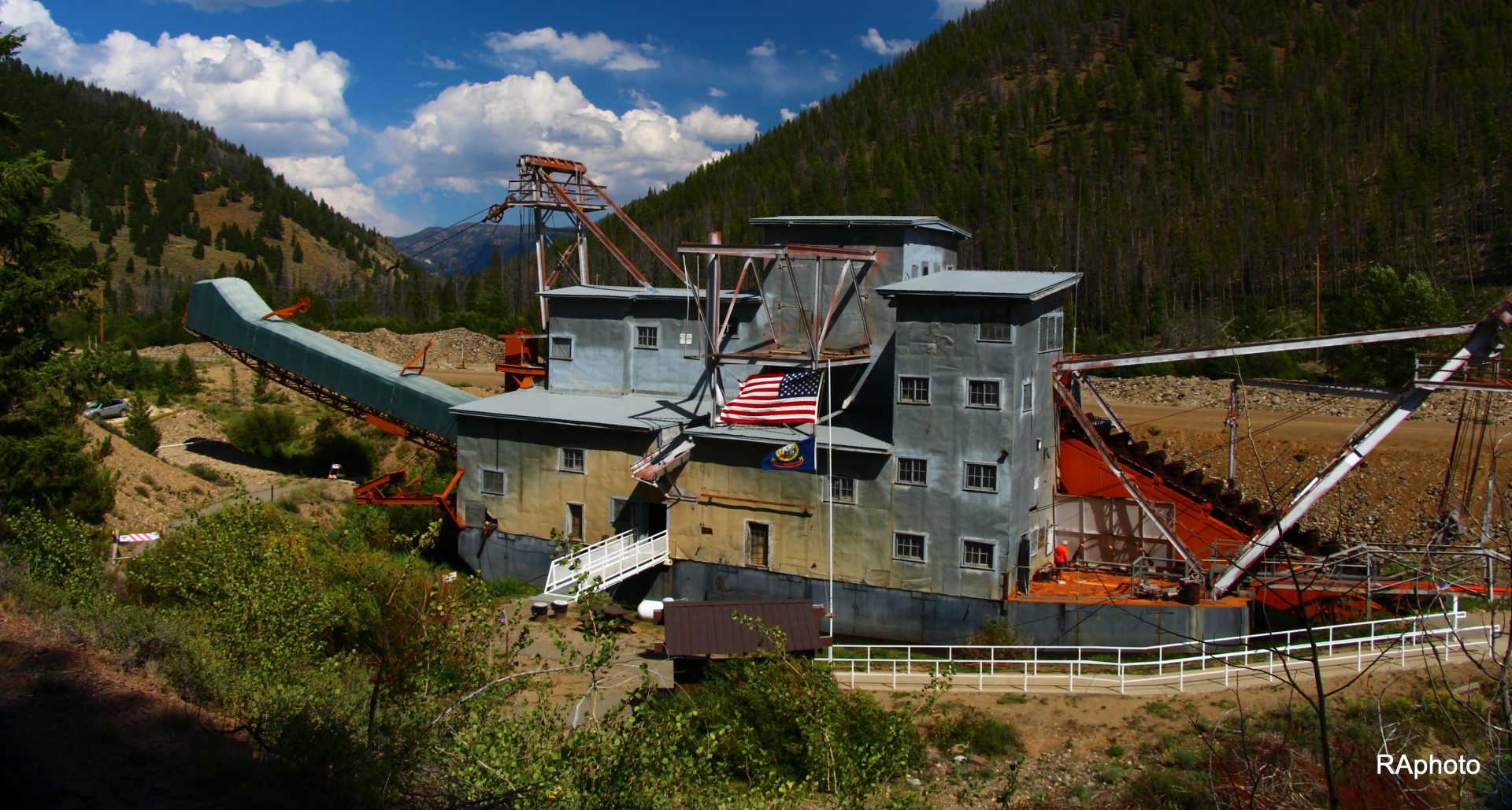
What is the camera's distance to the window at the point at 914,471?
24922mm

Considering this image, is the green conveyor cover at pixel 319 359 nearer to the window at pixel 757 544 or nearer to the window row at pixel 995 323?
the window at pixel 757 544

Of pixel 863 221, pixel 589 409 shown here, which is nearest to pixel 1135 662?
pixel 863 221

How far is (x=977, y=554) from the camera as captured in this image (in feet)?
80.3

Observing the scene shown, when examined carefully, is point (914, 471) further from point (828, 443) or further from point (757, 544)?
point (757, 544)

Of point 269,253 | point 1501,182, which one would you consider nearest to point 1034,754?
point 1501,182

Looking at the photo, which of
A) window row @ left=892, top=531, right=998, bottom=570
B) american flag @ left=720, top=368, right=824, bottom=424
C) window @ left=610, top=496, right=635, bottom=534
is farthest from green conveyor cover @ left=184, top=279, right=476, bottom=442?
window row @ left=892, top=531, right=998, bottom=570

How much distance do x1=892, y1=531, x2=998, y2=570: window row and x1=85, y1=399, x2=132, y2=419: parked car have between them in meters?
39.1

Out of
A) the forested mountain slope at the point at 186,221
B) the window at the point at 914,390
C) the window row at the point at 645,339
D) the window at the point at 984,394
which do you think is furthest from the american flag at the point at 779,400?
the forested mountain slope at the point at 186,221

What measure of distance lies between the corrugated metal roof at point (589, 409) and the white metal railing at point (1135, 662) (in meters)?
7.90

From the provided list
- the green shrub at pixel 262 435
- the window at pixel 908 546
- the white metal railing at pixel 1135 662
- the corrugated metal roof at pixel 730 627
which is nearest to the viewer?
the corrugated metal roof at pixel 730 627

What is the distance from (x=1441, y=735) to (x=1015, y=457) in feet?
30.5

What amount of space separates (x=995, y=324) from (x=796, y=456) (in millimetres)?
5510

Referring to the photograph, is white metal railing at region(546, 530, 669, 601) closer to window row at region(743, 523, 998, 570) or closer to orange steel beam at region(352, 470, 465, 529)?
window row at region(743, 523, 998, 570)

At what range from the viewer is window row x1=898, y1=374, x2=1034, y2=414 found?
24.3 metres
